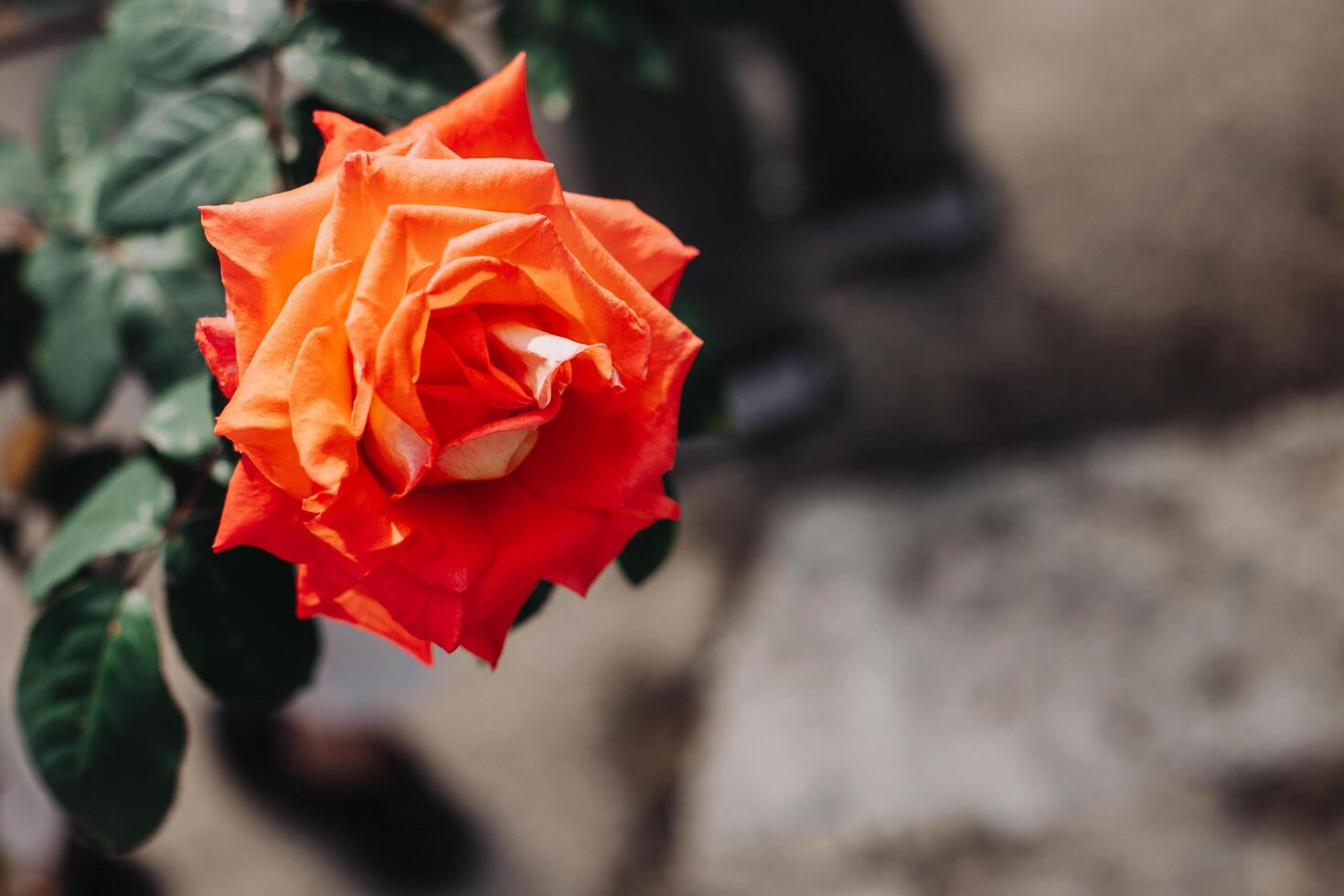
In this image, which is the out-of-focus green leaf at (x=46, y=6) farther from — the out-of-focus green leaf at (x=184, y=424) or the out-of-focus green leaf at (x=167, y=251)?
the out-of-focus green leaf at (x=184, y=424)

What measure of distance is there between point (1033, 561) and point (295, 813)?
91 cm

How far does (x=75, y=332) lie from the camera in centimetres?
50

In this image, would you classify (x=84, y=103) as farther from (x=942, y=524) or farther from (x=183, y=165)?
(x=942, y=524)

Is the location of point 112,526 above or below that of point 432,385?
below

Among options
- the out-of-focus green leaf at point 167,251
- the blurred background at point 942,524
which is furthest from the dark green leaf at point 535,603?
the blurred background at point 942,524

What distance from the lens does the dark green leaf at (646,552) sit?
1.34 ft

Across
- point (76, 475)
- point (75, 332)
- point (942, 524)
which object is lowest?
point (942, 524)

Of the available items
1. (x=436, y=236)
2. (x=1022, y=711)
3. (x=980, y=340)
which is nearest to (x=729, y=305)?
(x=980, y=340)

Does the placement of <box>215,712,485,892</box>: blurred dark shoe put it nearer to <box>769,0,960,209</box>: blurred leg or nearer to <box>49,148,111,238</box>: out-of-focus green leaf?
<box>49,148,111,238</box>: out-of-focus green leaf

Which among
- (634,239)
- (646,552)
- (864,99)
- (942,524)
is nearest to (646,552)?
(646,552)

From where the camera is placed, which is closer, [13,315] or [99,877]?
[13,315]

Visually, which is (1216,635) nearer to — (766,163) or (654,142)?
(654,142)

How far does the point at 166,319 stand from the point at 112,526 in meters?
0.10

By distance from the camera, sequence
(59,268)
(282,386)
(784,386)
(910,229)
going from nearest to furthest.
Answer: (282,386)
(59,268)
(784,386)
(910,229)
